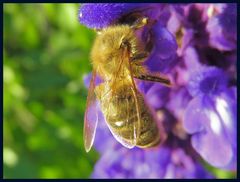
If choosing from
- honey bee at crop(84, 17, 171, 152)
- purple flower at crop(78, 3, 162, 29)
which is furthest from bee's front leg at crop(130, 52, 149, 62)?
purple flower at crop(78, 3, 162, 29)

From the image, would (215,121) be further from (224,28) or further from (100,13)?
(100,13)

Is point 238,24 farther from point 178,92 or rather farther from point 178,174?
point 178,174

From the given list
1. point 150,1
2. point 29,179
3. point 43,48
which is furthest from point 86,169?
point 150,1

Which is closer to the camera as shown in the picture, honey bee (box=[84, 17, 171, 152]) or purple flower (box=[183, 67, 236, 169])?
honey bee (box=[84, 17, 171, 152])

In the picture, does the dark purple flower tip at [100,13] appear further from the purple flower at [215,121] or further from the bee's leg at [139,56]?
the purple flower at [215,121]

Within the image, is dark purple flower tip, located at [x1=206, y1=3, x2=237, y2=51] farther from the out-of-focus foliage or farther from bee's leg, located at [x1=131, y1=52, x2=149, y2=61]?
the out-of-focus foliage

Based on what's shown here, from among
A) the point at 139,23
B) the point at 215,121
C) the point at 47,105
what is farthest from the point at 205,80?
the point at 47,105
